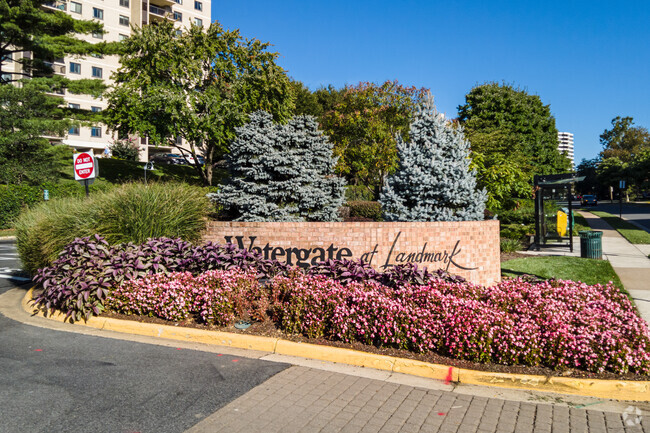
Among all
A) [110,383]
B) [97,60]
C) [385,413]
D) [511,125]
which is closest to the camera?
[385,413]

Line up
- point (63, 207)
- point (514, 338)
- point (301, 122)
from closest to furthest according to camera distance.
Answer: point (514, 338) < point (63, 207) < point (301, 122)

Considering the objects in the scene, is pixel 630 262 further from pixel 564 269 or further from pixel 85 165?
pixel 85 165

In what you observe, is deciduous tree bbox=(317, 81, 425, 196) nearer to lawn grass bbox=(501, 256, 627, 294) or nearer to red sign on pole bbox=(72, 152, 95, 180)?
lawn grass bbox=(501, 256, 627, 294)

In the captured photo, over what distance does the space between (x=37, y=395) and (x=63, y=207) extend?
668 centimetres

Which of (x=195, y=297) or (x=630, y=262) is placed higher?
(x=195, y=297)

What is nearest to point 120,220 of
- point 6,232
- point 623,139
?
point 6,232

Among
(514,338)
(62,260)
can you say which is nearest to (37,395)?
(62,260)

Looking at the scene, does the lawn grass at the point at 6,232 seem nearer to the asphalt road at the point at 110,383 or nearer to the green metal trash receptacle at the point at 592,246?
the asphalt road at the point at 110,383

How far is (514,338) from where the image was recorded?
5.58 m

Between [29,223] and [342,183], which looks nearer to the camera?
[29,223]

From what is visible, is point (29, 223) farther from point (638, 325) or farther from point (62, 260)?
point (638, 325)

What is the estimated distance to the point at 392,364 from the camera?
5.79 meters

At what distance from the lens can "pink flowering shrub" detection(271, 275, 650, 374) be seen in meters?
5.46

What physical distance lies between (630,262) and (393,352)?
11987mm
